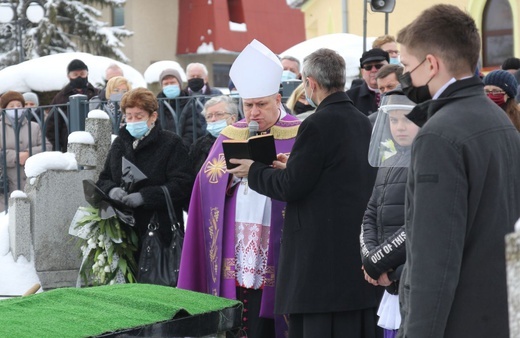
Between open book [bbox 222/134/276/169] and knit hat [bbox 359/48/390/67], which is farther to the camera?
knit hat [bbox 359/48/390/67]

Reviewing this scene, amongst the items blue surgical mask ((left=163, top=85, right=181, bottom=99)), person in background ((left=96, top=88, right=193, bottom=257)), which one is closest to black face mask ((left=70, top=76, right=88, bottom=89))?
blue surgical mask ((left=163, top=85, right=181, bottom=99))

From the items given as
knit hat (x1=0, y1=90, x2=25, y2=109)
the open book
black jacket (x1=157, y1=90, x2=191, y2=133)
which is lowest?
the open book

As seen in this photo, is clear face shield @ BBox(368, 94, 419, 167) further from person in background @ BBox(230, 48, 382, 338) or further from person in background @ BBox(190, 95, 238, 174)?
person in background @ BBox(190, 95, 238, 174)

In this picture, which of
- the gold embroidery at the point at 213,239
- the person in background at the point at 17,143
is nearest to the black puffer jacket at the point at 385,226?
the gold embroidery at the point at 213,239

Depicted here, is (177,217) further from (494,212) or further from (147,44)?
(147,44)

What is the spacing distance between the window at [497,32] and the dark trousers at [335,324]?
1170 centimetres

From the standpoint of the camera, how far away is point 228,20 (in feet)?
134

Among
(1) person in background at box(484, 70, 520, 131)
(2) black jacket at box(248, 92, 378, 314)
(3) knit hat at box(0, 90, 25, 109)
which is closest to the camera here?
(2) black jacket at box(248, 92, 378, 314)

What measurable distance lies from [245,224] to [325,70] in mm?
1143

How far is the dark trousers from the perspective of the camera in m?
5.76

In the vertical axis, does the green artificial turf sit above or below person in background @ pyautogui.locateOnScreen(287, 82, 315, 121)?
below

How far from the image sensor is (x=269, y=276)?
6.45 meters

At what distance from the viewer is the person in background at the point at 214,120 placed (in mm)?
8367

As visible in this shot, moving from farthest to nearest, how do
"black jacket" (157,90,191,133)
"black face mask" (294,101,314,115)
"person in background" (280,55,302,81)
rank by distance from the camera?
"person in background" (280,55,302,81) < "black jacket" (157,90,191,133) < "black face mask" (294,101,314,115)
